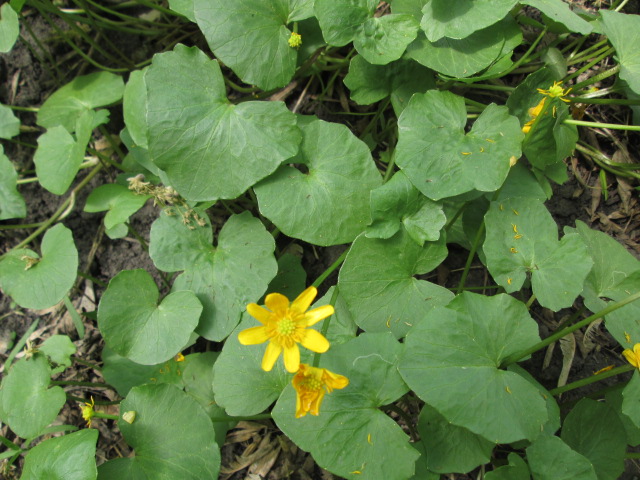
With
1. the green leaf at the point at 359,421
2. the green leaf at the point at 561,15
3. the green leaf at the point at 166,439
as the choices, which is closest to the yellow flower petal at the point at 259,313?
the green leaf at the point at 359,421

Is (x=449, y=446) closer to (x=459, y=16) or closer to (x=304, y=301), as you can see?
(x=304, y=301)

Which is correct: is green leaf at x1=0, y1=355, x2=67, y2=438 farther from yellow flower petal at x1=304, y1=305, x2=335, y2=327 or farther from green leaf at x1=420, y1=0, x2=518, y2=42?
green leaf at x1=420, y1=0, x2=518, y2=42

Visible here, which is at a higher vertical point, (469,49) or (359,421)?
(469,49)

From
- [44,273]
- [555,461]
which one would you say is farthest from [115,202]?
[555,461]

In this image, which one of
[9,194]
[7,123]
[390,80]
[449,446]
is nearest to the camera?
[449,446]

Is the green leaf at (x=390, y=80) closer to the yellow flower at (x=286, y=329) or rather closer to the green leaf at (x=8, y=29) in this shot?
the yellow flower at (x=286, y=329)

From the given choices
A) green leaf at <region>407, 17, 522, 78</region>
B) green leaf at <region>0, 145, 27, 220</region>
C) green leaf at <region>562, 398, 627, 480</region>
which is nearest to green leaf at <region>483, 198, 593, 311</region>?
green leaf at <region>562, 398, 627, 480</region>

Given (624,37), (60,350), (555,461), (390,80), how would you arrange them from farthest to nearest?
(60,350)
(390,80)
(624,37)
(555,461)
